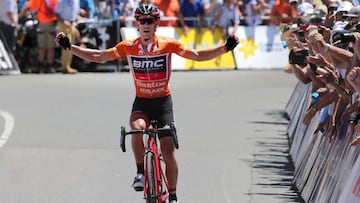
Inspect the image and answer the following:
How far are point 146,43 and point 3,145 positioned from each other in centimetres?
557

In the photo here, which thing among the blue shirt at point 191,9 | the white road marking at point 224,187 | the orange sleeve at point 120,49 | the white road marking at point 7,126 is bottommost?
the blue shirt at point 191,9

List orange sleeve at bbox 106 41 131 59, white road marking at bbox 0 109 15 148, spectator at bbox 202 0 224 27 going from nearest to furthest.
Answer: orange sleeve at bbox 106 41 131 59 → white road marking at bbox 0 109 15 148 → spectator at bbox 202 0 224 27

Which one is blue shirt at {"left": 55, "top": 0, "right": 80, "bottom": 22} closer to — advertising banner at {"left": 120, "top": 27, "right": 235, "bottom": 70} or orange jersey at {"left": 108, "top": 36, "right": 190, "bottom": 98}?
advertising banner at {"left": 120, "top": 27, "right": 235, "bottom": 70}

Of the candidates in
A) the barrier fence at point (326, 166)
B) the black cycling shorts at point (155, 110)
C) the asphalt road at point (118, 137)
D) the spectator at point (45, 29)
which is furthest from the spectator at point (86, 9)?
the black cycling shorts at point (155, 110)

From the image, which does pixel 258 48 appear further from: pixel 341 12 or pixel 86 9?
pixel 341 12

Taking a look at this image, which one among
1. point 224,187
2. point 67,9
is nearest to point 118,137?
point 224,187

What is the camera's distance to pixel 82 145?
49.2ft

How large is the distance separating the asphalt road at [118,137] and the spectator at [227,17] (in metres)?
1.96

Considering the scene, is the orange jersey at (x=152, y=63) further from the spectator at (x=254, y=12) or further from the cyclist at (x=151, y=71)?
the spectator at (x=254, y=12)

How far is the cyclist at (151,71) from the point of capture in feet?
32.3

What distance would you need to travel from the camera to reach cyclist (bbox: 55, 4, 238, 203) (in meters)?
9.84

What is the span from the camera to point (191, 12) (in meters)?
27.0

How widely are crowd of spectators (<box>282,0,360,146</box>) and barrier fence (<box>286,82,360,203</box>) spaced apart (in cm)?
10

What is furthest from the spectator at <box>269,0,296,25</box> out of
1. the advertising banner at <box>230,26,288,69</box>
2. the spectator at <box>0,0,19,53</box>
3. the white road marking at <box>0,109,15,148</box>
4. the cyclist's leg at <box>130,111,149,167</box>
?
the cyclist's leg at <box>130,111,149,167</box>
